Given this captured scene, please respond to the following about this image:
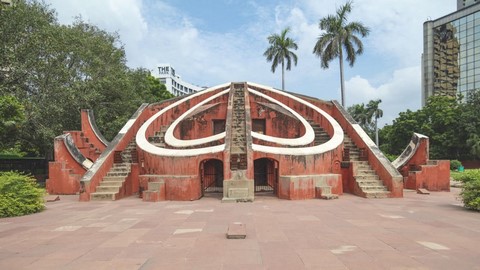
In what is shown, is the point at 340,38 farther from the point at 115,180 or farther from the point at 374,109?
the point at 374,109

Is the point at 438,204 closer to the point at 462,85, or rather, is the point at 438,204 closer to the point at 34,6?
the point at 34,6

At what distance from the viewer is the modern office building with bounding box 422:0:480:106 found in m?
47.0

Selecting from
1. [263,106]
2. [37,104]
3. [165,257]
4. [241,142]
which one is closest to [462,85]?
[263,106]

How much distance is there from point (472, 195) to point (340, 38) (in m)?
18.9

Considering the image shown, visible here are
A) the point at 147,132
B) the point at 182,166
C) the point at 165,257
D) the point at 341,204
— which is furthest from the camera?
the point at 147,132

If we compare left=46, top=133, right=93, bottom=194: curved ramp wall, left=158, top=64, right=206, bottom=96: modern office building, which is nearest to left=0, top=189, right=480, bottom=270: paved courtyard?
left=46, top=133, right=93, bottom=194: curved ramp wall

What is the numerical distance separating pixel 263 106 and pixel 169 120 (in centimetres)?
389

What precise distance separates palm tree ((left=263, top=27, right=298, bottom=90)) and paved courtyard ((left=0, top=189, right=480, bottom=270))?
86.1 feet

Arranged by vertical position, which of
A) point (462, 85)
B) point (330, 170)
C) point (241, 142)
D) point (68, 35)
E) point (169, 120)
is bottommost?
point (330, 170)

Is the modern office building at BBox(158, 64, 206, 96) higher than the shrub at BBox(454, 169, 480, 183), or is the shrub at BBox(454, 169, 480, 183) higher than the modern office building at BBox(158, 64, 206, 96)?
the modern office building at BBox(158, 64, 206, 96)

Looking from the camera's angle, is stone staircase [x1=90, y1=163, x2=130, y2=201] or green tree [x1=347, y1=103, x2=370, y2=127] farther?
green tree [x1=347, y1=103, x2=370, y2=127]

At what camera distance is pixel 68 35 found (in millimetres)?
15719

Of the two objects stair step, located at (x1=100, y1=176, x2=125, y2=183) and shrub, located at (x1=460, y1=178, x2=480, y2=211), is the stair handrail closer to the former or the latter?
stair step, located at (x1=100, y1=176, x2=125, y2=183)

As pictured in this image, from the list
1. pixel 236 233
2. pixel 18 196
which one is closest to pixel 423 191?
pixel 236 233
